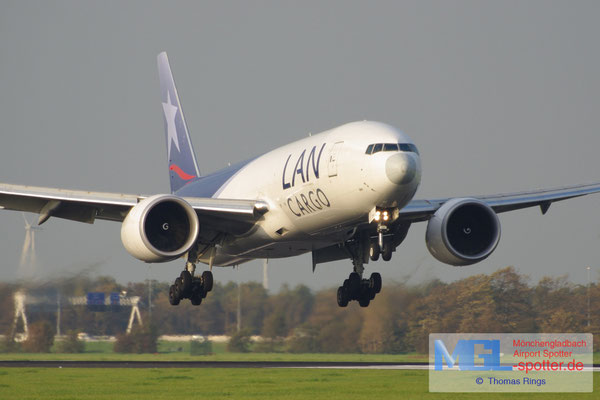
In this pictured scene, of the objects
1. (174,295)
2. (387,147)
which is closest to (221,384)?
(174,295)

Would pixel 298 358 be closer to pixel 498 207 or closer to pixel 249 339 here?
pixel 249 339

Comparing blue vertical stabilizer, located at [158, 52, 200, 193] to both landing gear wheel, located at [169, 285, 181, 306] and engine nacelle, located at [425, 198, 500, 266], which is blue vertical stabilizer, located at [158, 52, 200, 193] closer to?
landing gear wheel, located at [169, 285, 181, 306]

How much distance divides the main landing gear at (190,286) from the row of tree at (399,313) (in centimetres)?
1143

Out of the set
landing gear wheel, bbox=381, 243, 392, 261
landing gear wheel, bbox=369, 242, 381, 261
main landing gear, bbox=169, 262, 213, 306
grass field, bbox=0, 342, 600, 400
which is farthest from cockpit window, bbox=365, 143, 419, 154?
main landing gear, bbox=169, 262, 213, 306

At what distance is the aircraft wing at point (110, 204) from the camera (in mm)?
32812

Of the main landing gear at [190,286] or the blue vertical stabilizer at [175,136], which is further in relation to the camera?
the blue vertical stabilizer at [175,136]

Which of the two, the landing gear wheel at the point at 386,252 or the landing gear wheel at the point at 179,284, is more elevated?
the landing gear wheel at the point at 386,252

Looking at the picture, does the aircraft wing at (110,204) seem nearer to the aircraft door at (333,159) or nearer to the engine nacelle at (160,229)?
the engine nacelle at (160,229)

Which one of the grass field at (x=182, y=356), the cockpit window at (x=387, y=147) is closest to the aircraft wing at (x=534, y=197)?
the cockpit window at (x=387, y=147)

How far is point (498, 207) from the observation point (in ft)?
121

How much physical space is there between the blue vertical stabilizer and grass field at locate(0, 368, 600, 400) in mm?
10028

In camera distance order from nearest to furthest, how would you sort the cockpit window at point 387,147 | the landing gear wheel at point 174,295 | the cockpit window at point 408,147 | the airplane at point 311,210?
the cockpit window at point 387,147 → the cockpit window at point 408,147 → the airplane at point 311,210 → the landing gear wheel at point 174,295

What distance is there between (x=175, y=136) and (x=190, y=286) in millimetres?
14342

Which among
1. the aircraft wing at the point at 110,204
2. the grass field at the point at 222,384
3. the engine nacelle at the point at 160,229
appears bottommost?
the grass field at the point at 222,384
